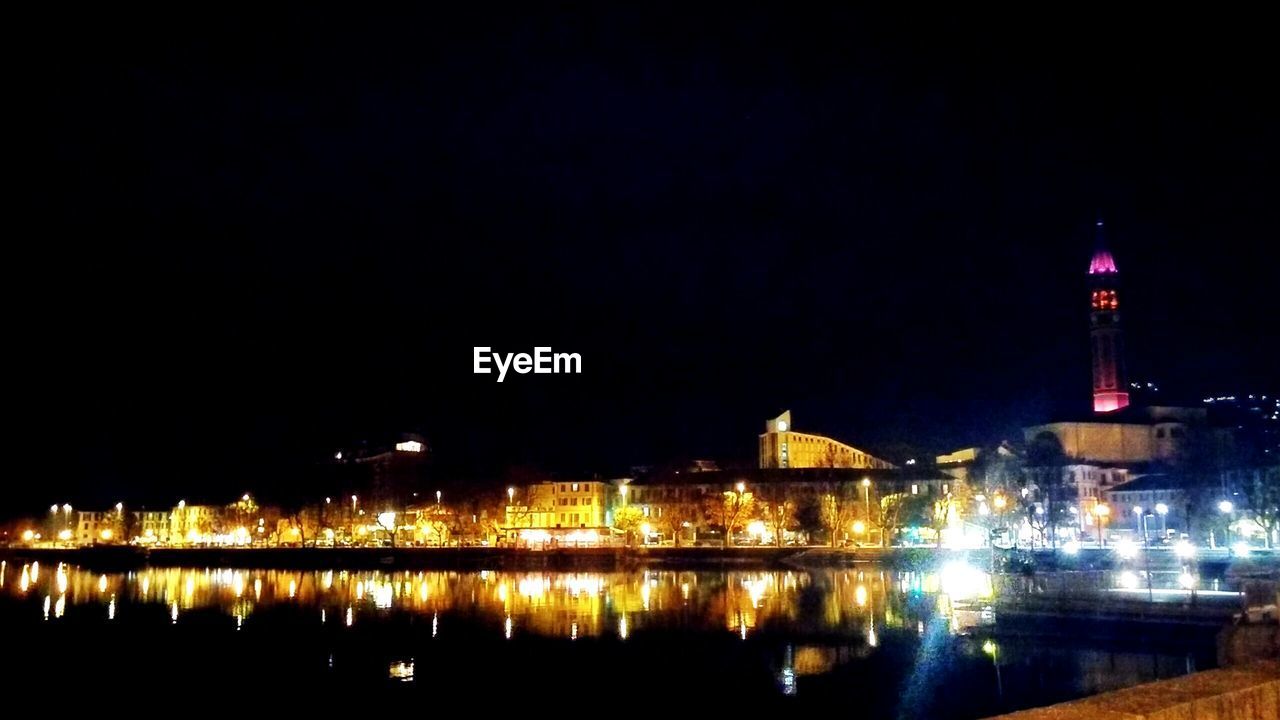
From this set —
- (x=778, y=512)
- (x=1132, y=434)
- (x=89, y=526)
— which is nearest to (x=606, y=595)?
(x=778, y=512)

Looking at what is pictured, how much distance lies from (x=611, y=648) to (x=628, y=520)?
66.2 metres

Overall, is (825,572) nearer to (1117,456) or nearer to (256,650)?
(256,650)

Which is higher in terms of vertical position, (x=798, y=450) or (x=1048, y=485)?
(x=798, y=450)

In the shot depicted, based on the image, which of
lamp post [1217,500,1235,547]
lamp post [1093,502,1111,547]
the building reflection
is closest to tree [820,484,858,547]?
lamp post [1093,502,1111,547]

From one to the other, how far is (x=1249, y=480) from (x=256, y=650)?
67605 millimetres

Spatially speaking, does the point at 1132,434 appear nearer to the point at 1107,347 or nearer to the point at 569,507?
the point at 1107,347

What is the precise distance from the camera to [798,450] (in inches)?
5315

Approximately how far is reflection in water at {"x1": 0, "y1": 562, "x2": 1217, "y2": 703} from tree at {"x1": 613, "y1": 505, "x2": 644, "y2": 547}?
2262 centimetres

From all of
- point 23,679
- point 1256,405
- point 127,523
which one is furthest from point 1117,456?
point 127,523

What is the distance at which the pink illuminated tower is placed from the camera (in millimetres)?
128000

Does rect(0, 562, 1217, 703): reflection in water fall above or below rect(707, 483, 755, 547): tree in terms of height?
below

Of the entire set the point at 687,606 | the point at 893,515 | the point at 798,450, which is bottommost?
the point at 687,606

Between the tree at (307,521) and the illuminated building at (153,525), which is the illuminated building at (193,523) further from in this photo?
the tree at (307,521)

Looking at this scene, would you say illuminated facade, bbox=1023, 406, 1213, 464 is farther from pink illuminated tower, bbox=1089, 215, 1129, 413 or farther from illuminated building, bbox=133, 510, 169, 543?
illuminated building, bbox=133, 510, 169, 543
